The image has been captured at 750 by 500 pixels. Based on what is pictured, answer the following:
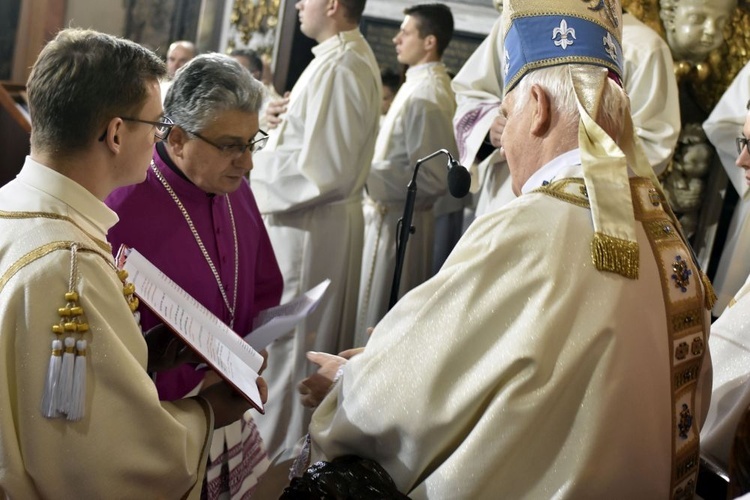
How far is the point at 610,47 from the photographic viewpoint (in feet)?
7.48

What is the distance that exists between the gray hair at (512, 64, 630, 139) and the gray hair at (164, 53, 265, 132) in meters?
0.97

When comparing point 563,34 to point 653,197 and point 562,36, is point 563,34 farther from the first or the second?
point 653,197

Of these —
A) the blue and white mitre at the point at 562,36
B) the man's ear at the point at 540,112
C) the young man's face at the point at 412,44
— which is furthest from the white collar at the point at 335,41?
the man's ear at the point at 540,112

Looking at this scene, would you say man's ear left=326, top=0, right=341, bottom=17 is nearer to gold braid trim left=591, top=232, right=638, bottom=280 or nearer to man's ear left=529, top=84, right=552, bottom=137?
man's ear left=529, top=84, right=552, bottom=137

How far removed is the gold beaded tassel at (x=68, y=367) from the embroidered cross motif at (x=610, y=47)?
1392mm

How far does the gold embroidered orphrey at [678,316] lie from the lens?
210 centimetres

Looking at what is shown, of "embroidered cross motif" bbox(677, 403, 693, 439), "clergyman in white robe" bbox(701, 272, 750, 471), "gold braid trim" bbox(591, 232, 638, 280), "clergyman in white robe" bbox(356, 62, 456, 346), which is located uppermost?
"gold braid trim" bbox(591, 232, 638, 280)

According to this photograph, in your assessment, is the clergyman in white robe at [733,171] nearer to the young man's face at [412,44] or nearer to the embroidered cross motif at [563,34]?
the young man's face at [412,44]

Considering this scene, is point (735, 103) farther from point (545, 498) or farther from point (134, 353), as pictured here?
point (134, 353)

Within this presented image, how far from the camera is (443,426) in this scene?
6.58 ft

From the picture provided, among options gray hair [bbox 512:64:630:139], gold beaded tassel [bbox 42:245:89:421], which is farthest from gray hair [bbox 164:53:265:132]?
gold beaded tassel [bbox 42:245:89:421]

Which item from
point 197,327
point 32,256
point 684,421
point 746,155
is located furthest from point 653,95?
point 32,256

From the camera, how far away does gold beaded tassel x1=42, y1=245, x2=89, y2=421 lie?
176 cm

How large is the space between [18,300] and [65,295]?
9 centimetres
